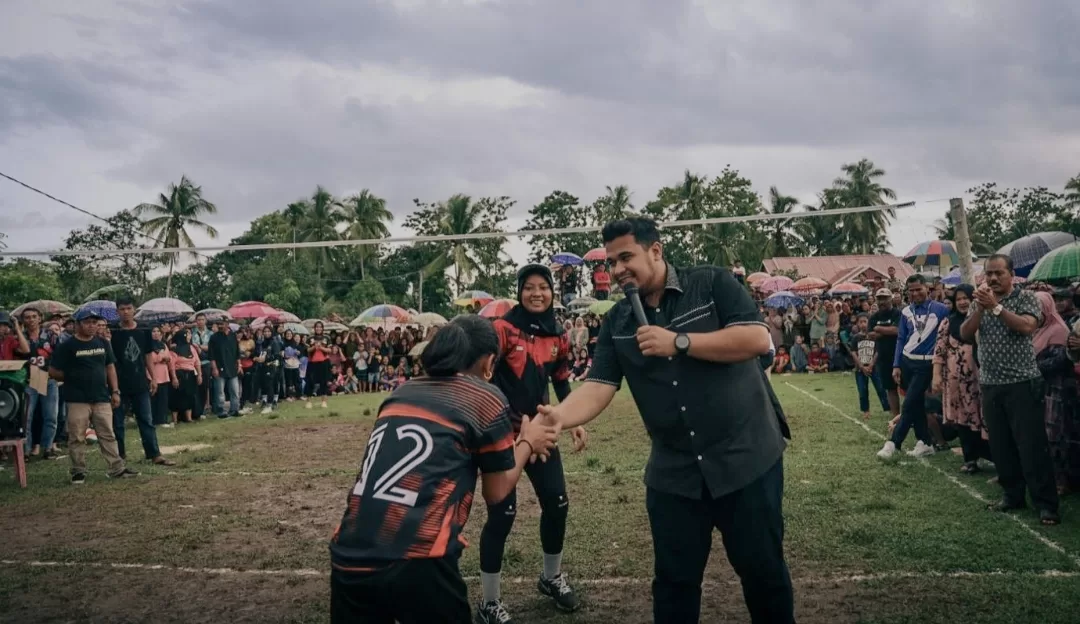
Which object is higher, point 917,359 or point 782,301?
point 782,301

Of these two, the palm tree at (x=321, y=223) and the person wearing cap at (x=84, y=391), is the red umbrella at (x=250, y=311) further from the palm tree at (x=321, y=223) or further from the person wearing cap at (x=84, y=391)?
the palm tree at (x=321, y=223)

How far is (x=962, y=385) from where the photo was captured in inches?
369

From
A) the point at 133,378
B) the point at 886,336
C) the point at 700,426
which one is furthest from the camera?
the point at 886,336

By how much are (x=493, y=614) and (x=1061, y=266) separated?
35.4ft

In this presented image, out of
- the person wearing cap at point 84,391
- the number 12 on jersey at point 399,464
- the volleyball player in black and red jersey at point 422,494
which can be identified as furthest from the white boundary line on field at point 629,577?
the person wearing cap at point 84,391

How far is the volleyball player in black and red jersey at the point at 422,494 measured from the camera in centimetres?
307

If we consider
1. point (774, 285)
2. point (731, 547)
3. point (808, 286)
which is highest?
point (774, 285)

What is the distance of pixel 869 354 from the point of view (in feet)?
46.5

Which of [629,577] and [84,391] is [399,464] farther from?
[84,391]

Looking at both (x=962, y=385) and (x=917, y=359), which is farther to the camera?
(x=917, y=359)

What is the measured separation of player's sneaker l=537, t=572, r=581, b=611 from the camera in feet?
17.7

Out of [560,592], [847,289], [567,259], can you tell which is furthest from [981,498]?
[847,289]

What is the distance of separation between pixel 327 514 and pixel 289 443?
6.10 meters

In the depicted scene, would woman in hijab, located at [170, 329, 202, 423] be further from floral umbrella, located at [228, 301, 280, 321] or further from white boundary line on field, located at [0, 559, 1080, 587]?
white boundary line on field, located at [0, 559, 1080, 587]
